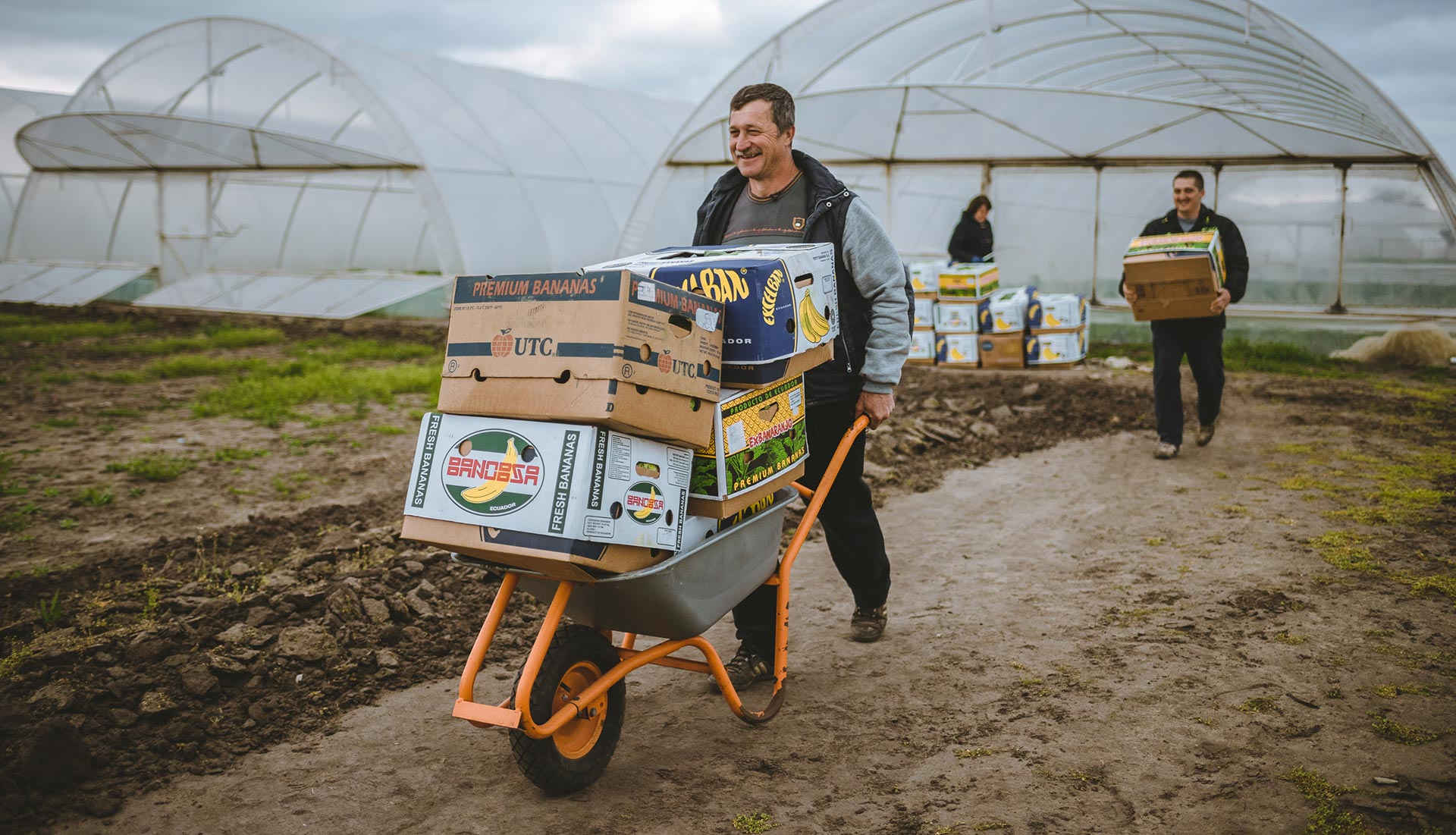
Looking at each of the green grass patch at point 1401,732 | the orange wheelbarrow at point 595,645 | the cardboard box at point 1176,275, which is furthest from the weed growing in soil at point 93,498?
the cardboard box at point 1176,275

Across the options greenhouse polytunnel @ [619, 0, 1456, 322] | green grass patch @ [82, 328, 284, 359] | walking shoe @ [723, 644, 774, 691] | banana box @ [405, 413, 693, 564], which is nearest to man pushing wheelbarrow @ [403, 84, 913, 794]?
banana box @ [405, 413, 693, 564]

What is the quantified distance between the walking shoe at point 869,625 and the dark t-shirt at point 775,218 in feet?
4.47

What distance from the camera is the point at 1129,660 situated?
122 inches

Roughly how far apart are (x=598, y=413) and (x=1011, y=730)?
1.57 m

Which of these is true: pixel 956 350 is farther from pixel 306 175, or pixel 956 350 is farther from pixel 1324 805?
pixel 306 175

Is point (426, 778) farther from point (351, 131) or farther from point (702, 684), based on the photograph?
point (351, 131)

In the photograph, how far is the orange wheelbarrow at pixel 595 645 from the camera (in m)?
2.11

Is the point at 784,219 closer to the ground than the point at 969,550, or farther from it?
farther from it

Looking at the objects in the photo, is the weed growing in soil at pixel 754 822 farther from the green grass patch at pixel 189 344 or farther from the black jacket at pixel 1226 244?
the green grass patch at pixel 189 344

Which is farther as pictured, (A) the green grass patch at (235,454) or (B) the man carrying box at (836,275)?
(A) the green grass patch at (235,454)

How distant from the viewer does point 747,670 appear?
303 centimetres

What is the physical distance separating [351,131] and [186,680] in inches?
543

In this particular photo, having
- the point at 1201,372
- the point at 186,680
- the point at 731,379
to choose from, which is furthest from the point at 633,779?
the point at 1201,372

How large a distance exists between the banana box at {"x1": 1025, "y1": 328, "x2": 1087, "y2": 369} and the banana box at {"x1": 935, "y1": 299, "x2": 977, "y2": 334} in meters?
0.67
